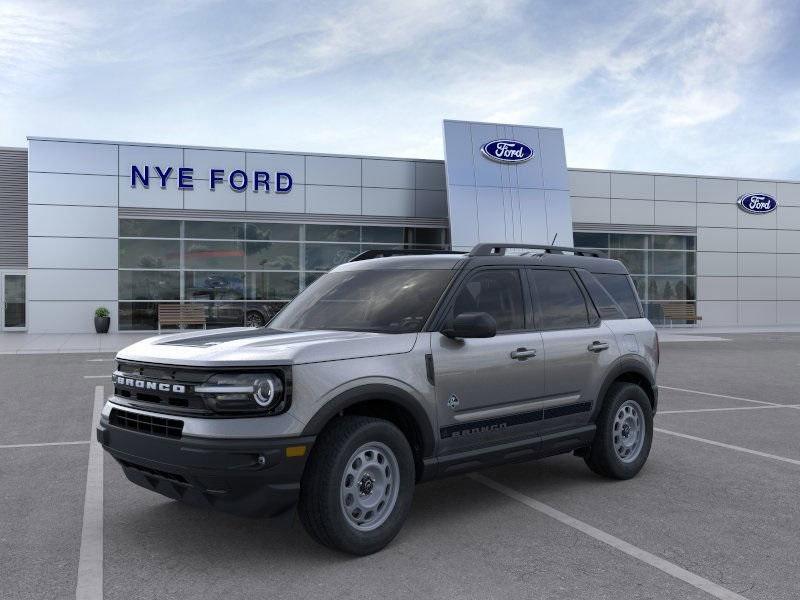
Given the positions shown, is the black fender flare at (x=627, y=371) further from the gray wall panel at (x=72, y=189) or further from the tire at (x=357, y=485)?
the gray wall panel at (x=72, y=189)

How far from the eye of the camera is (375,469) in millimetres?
4422

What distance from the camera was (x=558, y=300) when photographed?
230 inches

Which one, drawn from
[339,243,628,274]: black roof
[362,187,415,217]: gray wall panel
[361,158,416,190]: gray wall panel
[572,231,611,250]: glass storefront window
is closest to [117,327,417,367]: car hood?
[339,243,628,274]: black roof

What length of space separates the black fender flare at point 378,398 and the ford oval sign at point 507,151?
24.4m

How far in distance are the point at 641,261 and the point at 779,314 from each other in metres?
7.54

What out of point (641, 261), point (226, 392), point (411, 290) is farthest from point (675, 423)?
point (641, 261)

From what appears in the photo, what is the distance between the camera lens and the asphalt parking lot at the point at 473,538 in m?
3.90

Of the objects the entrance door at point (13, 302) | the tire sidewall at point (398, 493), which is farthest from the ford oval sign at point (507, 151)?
the tire sidewall at point (398, 493)

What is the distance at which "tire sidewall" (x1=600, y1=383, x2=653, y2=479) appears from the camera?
5957 millimetres

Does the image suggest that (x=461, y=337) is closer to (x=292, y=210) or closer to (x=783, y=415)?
(x=783, y=415)

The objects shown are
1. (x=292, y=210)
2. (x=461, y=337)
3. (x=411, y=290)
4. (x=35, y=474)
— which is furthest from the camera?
(x=292, y=210)

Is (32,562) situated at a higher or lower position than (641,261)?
lower

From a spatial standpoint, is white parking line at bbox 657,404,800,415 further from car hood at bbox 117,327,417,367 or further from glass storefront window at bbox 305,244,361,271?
glass storefront window at bbox 305,244,361,271

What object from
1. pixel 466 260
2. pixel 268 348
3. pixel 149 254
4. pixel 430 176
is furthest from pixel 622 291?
pixel 430 176
